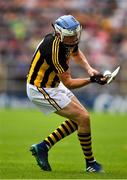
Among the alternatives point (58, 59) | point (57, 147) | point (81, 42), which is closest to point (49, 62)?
point (58, 59)

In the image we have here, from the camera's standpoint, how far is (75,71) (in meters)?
26.3

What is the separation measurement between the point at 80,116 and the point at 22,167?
123 cm

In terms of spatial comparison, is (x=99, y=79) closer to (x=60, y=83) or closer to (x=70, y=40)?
(x=70, y=40)

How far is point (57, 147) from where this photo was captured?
1545 cm

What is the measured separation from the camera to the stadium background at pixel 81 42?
2669cm

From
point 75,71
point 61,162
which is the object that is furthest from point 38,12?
point 61,162

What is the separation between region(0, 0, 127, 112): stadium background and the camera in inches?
1051

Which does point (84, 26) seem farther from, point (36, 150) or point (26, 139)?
point (36, 150)

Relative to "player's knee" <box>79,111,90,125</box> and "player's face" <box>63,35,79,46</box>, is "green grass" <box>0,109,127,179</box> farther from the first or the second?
"player's face" <box>63,35,79,46</box>

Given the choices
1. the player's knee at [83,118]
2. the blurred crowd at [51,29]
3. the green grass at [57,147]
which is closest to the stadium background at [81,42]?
the blurred crowd at [51,29]

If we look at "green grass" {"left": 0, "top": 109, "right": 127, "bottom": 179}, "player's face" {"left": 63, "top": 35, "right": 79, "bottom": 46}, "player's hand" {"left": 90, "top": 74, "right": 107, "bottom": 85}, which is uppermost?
"player's face" {"left": 63, "top": 35, "right": 79, "bottom": 46}

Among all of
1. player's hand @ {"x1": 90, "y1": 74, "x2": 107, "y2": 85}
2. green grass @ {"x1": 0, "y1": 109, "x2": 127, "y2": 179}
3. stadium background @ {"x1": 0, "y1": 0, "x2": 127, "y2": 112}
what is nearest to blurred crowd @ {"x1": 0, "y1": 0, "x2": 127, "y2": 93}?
stadium background @ {"x1": 0, "y1": 0, "x2": 127, "y2": 112}

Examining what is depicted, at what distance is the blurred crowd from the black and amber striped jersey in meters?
15.2

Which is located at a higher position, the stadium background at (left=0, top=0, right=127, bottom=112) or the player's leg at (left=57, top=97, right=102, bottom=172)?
the player's leg at (left=57, top=97, right=102, bottom=172)
